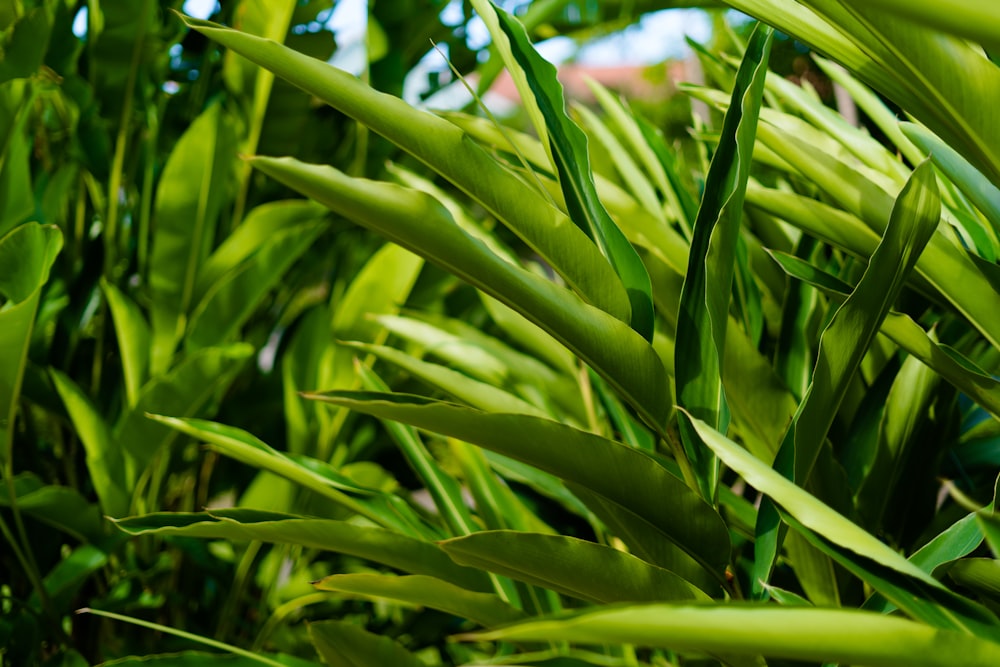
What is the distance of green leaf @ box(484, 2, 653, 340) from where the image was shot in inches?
18.3

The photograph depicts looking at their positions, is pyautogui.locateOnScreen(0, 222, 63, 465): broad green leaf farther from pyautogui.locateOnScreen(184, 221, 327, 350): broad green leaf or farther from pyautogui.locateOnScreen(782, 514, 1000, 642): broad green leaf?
pyautogui.locateOnScreen(782, 514, 1000, 642): broad green leaf

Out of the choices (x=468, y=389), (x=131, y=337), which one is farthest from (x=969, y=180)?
(x=131, y=337)

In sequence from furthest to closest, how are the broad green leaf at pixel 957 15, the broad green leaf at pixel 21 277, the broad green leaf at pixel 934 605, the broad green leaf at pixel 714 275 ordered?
the broad green leaf at pixel 21 277
the broad green leaf at pixel 714 275
the broad green leaf at pixel 934 605
the broad green leaf at pixel 957 15

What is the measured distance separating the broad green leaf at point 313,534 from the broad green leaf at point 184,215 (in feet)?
1.33

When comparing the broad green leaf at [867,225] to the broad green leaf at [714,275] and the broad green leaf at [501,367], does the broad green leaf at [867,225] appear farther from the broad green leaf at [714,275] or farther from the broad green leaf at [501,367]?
the broad green leaf at [501,367]

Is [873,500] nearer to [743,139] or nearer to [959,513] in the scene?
[959,513]

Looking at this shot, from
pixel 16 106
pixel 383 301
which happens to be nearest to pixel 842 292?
pixel 383 301

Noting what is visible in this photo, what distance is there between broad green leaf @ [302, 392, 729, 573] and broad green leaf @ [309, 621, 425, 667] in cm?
14

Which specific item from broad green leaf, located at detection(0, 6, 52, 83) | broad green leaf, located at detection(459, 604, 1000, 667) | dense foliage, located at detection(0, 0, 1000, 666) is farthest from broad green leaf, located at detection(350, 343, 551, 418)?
broad green leaf, located at detection(0, 6, 52, 83)

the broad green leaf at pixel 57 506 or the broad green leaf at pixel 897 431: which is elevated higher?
the broad green leaf at pixel 897 431

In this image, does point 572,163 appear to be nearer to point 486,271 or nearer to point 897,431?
point 486,271

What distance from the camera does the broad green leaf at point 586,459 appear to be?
0.37 metres

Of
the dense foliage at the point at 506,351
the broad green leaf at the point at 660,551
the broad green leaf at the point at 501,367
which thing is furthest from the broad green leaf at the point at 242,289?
the broad green leaf at the point at 660,551

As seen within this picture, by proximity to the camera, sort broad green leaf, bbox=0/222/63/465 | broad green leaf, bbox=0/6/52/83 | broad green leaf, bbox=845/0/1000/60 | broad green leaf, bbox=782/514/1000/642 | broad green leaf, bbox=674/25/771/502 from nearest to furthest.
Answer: broad green leaf, bbox=845/0/1000/60, broad green leaf, bbox=782/514/1000/642, broad green leaf, bbox=674/25/771/502, broad green leaf, bbox=0/222/63/465, broad green leaf, bbox=0/6/52/83
